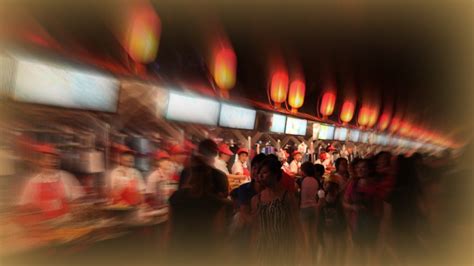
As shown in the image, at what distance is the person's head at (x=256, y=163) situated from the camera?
1.61 meters

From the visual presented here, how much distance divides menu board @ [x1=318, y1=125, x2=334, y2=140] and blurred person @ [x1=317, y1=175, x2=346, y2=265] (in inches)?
8.3

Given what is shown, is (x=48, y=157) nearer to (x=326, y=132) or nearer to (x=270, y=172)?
(x=270, y=172)

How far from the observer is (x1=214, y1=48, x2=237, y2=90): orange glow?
155 cm

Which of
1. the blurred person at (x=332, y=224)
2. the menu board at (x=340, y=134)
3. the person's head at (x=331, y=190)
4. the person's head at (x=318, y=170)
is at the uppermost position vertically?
the menu board at (x=340, y=134)

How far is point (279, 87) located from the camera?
1671 mm

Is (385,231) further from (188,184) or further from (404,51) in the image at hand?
(188,184)

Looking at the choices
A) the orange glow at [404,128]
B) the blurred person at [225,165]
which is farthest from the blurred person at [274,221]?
the orange glow at [404,128]

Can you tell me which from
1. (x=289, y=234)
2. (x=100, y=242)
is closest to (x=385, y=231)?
(x=289, y=234)

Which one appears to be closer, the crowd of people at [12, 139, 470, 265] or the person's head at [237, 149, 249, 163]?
the crowd of people at [12, 139, 470, 265]

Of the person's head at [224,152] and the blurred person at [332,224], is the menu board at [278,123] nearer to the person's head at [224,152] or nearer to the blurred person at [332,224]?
the person's head at [224,152]

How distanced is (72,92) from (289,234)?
47.7 inches

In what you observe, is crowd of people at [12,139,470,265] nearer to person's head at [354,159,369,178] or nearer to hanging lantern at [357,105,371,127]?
person's head at [354,159,369,178]

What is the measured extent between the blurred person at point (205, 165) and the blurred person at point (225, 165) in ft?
0.06

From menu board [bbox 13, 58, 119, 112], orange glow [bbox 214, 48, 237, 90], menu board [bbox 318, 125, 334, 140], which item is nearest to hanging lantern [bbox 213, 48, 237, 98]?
orange glow [bbox 214, 48, 237, 90]
